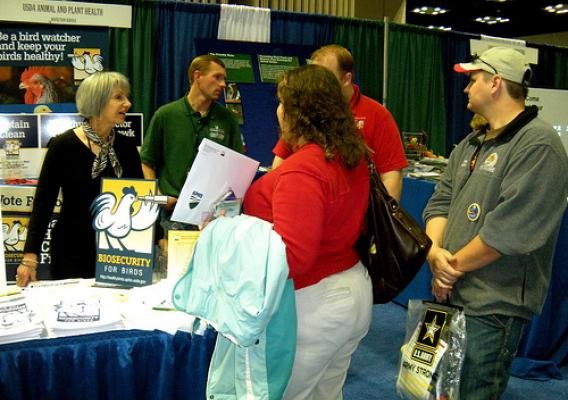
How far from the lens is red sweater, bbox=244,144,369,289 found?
1336 mm

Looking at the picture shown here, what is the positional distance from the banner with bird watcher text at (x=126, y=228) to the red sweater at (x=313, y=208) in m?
0.39

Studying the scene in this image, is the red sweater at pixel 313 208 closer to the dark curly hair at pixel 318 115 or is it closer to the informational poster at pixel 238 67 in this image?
the dark curly hair at pixel 318 115

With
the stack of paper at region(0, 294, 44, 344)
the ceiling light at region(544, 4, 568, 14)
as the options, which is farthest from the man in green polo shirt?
the ceiling light at region(544, 4, 568, 14)

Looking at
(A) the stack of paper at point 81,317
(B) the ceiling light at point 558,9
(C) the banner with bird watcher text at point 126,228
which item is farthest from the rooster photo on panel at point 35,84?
(B) the ceiling light at point 558,9

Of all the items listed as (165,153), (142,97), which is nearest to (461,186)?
(165,153)

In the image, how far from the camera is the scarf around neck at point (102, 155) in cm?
208

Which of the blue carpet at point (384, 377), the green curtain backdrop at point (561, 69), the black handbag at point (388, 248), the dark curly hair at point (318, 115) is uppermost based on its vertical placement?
the green curtain backdrop at point (561, 69)

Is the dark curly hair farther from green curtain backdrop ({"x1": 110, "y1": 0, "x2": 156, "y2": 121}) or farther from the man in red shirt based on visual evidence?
green curtain backdrop ({"x1": 110, "y1": 0, "x2": 156, "y2": 121})

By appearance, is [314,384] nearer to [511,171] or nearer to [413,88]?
[511,171]

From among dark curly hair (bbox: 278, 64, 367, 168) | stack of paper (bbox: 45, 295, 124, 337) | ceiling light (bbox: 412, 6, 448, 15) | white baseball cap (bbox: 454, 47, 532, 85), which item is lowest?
stack of paper (bbox: 45, 295, 124, 337)

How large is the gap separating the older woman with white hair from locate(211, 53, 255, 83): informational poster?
2744 mm

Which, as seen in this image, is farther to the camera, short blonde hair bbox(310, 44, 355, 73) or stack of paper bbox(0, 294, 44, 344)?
short blonde hair bbox(310, 44, 355, 73)

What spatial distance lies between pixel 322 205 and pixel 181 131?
2.01 meters

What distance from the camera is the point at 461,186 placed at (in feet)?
5.97
